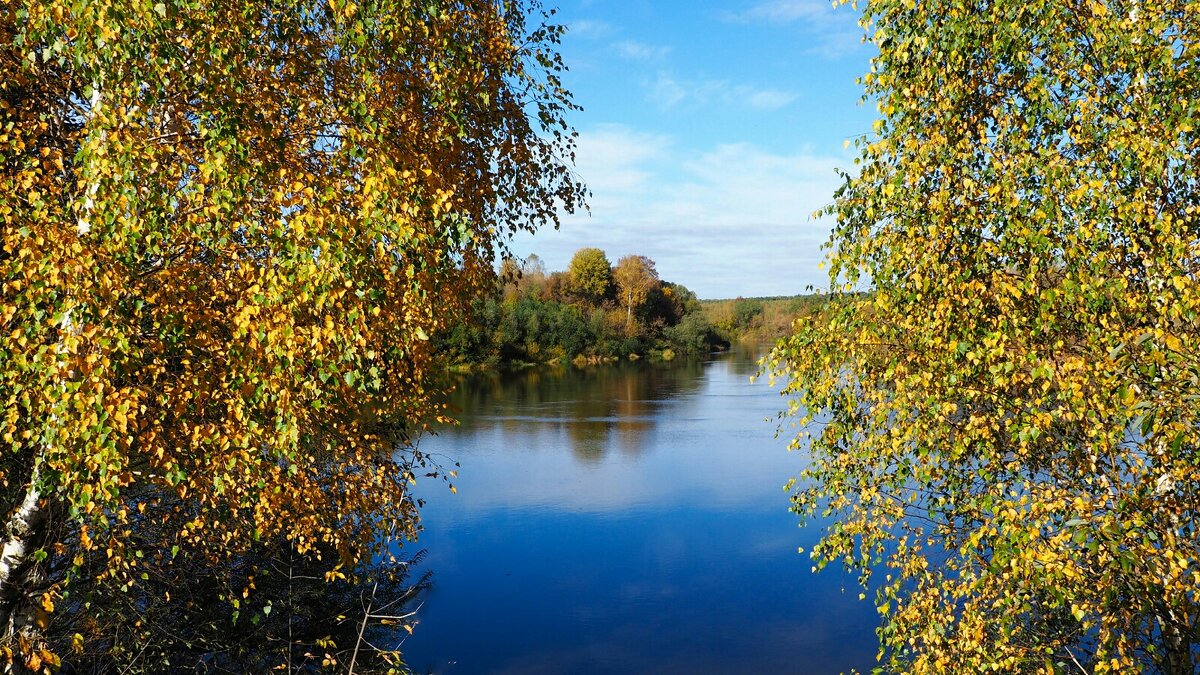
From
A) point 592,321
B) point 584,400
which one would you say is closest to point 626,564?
point 584,400

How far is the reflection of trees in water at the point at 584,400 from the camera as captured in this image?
34125mm

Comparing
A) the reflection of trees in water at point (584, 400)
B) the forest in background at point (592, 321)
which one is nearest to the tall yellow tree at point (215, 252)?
the reflection of trees in water at point (584, 400)

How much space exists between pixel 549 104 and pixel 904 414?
185 inches

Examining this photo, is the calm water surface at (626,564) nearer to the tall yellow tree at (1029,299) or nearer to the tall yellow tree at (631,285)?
the tall yellow tree at (1029,299)

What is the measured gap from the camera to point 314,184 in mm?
5742

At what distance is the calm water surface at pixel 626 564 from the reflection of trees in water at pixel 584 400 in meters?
0.45

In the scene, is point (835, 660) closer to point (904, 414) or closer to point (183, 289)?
point (904, 414)

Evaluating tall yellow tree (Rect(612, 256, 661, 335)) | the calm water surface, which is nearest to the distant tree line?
tall yellow tree (Rect(612, 256, 661, 335))

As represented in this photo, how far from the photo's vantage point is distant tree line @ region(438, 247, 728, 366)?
2758 inches

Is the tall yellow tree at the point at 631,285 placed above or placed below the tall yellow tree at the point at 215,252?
above

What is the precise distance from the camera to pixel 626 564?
18859 mm

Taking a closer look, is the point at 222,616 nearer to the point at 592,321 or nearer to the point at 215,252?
the point at 215,252

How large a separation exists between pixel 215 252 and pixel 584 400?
1633 inches

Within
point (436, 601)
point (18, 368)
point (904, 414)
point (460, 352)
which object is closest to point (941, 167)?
point (904, 414)
